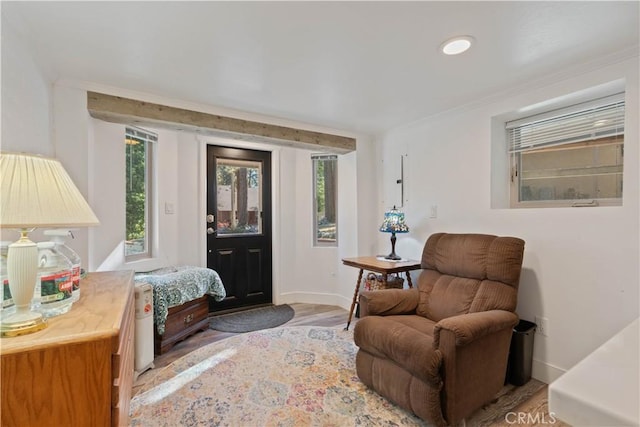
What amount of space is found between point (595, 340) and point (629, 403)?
79.4 inches

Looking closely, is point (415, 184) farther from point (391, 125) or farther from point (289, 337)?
point (289, 337)

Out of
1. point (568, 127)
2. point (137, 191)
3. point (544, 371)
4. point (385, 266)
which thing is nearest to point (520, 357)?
point (544, 371)

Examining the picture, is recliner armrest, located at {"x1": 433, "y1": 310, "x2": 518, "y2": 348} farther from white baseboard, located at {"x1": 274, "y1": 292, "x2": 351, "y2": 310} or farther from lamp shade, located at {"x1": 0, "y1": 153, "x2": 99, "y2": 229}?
white baseboard, located at {"x1": 274, "y1": 292, "x2": 351, "y2": 310}

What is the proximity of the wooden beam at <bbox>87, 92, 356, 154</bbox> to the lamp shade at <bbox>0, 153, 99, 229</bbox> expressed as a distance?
59.7 inches

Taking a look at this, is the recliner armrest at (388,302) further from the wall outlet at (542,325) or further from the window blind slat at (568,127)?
the window blind slat at (568,127)

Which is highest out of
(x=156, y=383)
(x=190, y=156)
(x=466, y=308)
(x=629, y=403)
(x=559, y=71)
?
(x=559, y=71)

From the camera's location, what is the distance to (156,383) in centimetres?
213

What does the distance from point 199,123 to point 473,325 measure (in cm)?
251

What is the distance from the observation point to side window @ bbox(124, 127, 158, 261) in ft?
10.1

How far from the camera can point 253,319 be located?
344 centimetres

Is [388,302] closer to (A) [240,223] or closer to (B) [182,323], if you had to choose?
(B) [182,323]

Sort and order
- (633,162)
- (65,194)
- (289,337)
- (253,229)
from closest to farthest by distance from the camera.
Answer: (65,194) → (633,162) → (289,337) → (253,229)

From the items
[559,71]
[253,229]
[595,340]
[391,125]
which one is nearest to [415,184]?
[391,125]

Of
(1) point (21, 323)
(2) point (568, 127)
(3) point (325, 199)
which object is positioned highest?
(2) point (568, 127)
